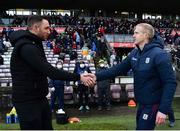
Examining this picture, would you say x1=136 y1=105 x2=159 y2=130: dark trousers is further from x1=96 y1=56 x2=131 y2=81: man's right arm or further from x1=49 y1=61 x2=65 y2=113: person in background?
x1=49 y1=61 x2=65 y2=113: person in background

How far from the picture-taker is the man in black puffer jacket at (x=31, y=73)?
16.0 ft

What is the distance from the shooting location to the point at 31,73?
16.1ft

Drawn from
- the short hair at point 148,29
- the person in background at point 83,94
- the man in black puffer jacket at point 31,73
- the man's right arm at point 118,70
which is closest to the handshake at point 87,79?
the man's right arm at point 118,70

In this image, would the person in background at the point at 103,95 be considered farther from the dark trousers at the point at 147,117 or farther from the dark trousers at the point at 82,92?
the dark trousers at the point at 147,117

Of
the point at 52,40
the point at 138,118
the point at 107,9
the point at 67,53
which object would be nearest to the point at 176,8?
the point at 107,9

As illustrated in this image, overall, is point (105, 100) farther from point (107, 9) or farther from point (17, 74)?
point (107, 9)

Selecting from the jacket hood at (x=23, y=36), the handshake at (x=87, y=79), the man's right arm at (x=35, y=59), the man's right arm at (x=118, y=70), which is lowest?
the handshake at (x=87, y=79)

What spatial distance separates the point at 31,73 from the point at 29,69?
0.15 ft

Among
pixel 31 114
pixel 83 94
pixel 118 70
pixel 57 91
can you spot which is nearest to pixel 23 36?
pixel 31 114

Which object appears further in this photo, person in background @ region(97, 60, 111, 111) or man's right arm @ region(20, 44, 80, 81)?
person in background @ region(97, 60, 111, 111)

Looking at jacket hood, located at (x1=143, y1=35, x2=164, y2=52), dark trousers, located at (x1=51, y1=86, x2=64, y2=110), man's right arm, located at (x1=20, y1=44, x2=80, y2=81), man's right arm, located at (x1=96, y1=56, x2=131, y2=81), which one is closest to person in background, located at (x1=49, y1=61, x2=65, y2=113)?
dark trousers, located at (x1=51, y1=86, x2=64, y2=110)

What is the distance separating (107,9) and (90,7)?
7.97ft

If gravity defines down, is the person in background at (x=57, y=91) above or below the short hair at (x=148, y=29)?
below

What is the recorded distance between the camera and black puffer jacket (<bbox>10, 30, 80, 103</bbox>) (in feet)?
15.9
